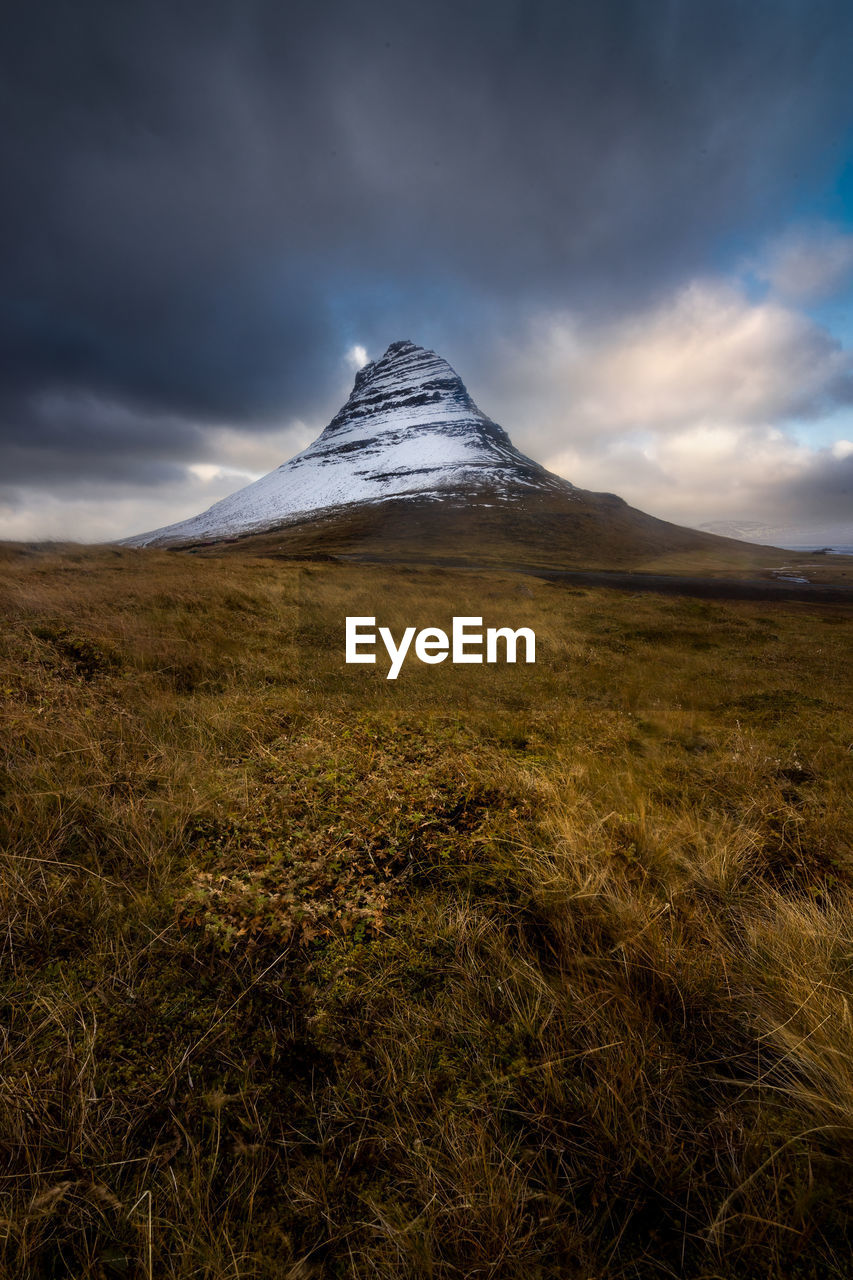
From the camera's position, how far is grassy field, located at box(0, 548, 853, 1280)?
1593 mm

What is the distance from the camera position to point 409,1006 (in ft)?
7.57

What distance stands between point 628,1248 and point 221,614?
10.7 meters

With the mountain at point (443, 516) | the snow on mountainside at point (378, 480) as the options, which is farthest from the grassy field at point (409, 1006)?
the snow on mountainside at point (378, 480)

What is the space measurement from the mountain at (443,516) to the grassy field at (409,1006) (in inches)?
2525

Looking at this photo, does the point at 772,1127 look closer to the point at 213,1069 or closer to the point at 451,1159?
the point at 451,1159

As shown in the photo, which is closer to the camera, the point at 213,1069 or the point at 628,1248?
the point at 628,1248

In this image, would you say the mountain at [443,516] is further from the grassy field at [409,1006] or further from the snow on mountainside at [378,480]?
the grassy field at [409,1006]

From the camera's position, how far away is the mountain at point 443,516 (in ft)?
281

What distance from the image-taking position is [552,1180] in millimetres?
1691

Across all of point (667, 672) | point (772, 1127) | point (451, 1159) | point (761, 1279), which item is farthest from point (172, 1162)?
point (667, 672)

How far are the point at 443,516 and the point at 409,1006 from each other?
110 meters

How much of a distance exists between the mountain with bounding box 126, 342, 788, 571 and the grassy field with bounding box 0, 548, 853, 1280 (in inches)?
2525

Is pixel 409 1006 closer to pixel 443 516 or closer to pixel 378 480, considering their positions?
pixel 443 516

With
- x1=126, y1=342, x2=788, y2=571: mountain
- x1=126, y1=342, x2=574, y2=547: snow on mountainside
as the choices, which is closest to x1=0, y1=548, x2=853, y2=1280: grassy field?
x1=126, y1=342, x2=788, y2=571: mountain
